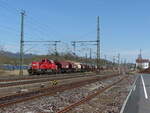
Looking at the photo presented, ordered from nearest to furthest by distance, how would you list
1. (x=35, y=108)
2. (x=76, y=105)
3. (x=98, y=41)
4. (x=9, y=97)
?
1. (x=35, y=108)
2. (x=76, y=105)
3. (x=9, y=97)
4. (x=98, y=41)

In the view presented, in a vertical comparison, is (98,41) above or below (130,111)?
above

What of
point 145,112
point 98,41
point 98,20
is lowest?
point 145,112

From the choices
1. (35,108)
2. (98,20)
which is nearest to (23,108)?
(35,108)

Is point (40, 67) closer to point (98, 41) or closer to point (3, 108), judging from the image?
point (98, 41)

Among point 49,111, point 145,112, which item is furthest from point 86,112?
point 145,112

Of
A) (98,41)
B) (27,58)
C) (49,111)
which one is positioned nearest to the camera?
(49,111)

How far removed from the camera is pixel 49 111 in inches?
553

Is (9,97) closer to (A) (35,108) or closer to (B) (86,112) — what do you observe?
(A) (35,108)

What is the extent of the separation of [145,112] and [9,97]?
813 centimetres

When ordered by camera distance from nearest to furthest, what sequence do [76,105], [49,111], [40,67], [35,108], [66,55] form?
[49,111], [35,108], [76,105], [40,67], [66,55]

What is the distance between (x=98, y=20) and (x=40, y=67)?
1746 cm

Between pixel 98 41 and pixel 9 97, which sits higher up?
pixel 98 41

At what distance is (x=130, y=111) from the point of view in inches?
561

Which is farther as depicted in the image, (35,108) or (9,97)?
(9,97)
